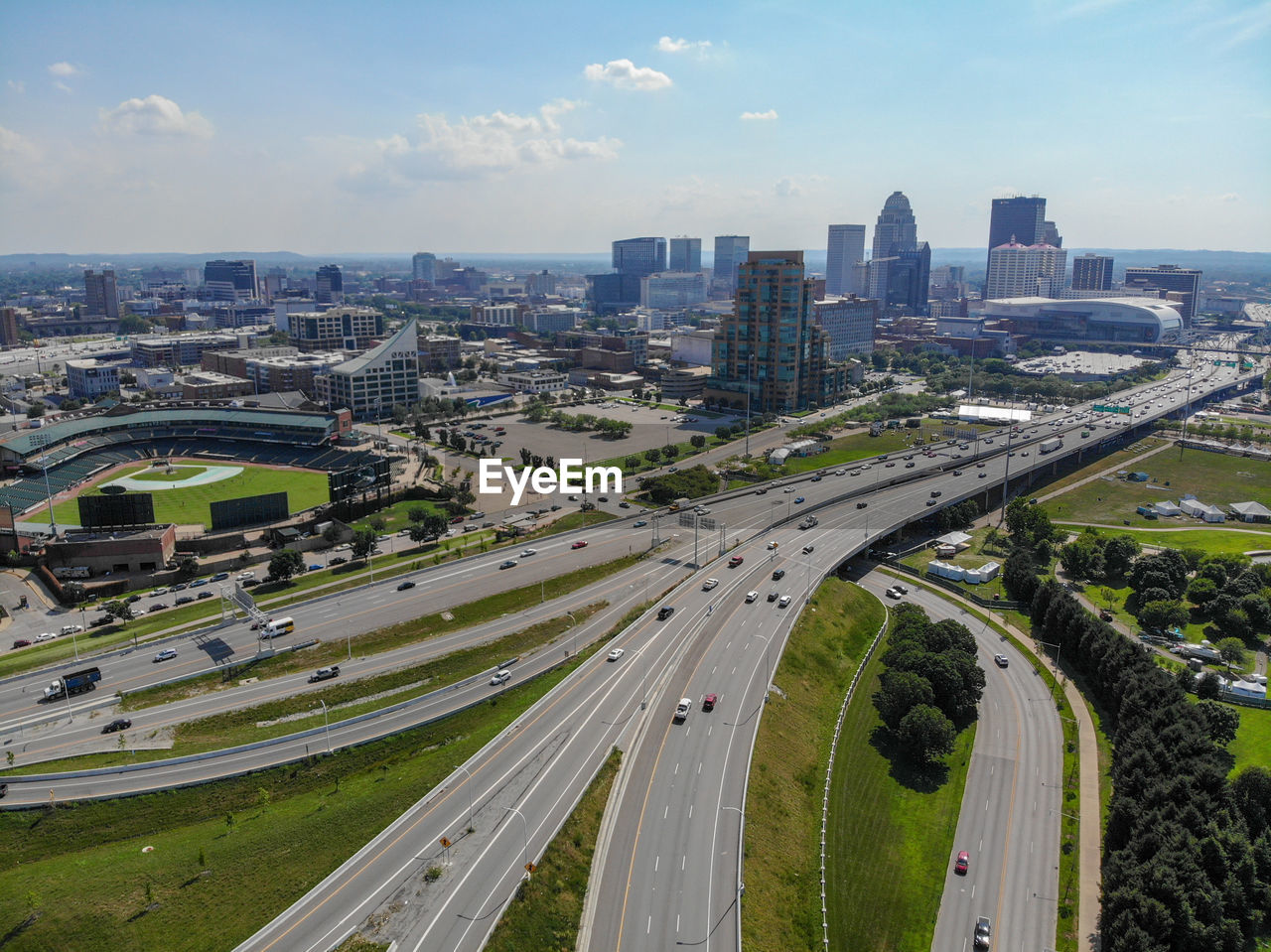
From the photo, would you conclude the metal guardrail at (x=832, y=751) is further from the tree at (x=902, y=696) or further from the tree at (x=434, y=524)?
the tree at (x=434, y=524)

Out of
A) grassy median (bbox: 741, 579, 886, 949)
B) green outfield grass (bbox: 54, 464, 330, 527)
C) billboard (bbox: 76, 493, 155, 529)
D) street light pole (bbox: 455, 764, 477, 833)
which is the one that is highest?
billboard (bbox: 76, 493, 155, 529)

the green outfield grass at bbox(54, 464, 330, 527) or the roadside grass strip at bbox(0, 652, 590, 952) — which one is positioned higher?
the green outfield grass at bbox(54, 464, 330, 527)

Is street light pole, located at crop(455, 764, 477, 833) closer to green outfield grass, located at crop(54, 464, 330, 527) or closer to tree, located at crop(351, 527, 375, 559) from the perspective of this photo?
tree, located at crop(351, 527, 375, 559)

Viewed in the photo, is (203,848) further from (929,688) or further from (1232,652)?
(1232,652)

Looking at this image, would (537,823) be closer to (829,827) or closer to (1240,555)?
(829,827)

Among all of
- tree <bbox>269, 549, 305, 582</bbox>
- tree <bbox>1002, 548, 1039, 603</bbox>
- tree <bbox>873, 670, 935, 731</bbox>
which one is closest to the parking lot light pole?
tree <bbox>269, 549, 305, 582</bbox>

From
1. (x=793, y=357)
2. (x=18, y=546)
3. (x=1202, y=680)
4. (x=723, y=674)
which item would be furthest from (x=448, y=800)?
(x=793, y=357)
